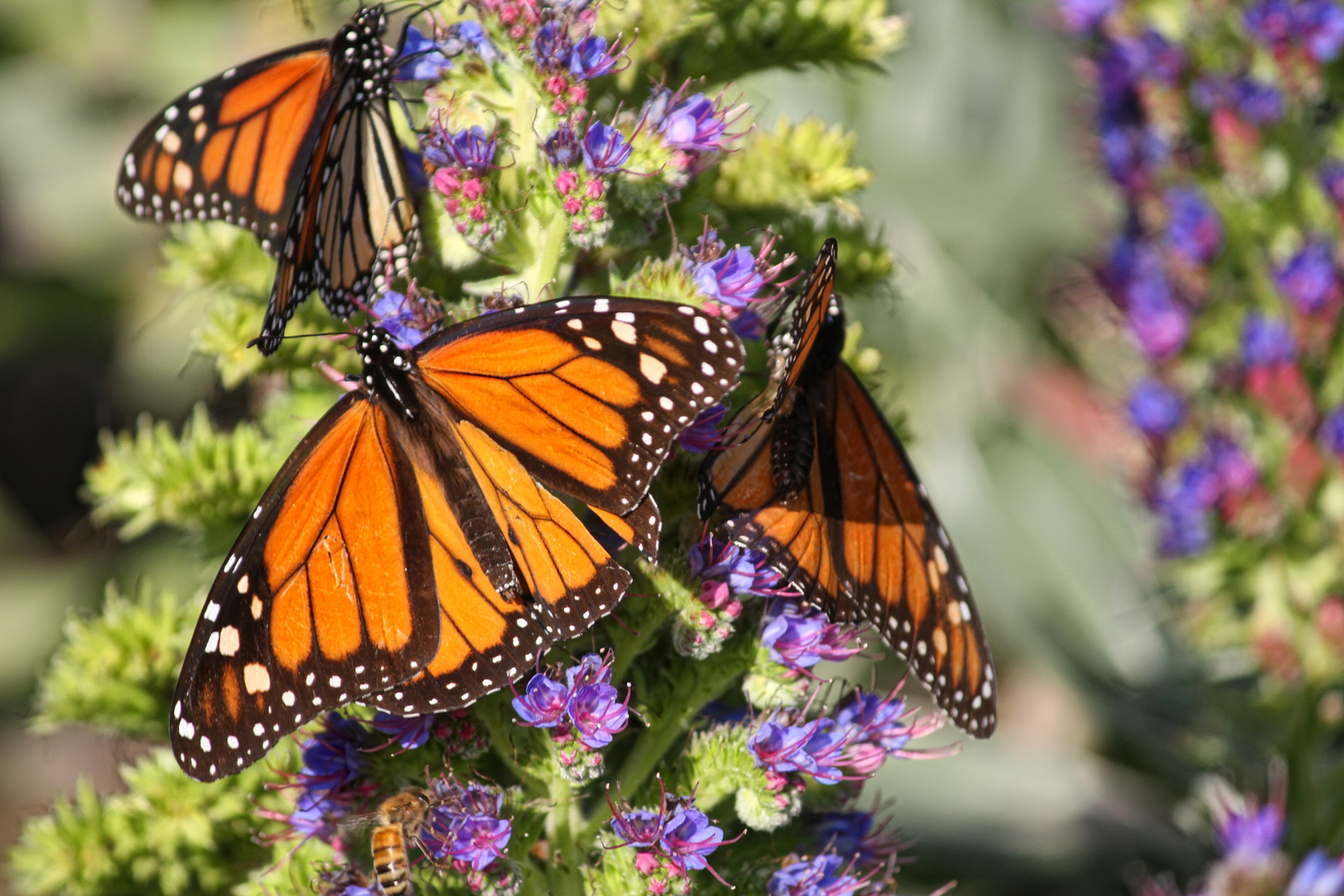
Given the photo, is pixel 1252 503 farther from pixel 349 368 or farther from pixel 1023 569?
pixel 349 368

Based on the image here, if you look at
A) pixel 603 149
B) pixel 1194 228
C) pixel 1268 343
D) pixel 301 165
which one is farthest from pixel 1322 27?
pixel 301 165

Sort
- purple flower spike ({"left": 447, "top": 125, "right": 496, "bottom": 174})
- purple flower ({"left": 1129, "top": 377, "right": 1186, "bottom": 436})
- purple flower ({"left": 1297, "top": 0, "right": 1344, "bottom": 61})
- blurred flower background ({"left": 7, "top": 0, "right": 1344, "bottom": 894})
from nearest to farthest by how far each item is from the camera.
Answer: purple flower spike ({"left": 447, "top": 125, "right": 496, "bottom": 174})
purple flower ({"left": 1297, "top": 0, "right": 1344, "bottom": 61})
blurred flower background ({"left": 7, "top": 0, "right": 1344, "bottom": 894})
purple flower ({"left": 1129, "top": 377, "right": 1186, "bottom": 436})

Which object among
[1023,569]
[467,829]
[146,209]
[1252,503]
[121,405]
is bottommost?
[1023,569]

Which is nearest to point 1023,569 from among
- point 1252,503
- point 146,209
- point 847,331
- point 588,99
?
point 1252,503

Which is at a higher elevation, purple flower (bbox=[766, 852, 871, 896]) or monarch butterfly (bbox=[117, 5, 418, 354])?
monarch butterfly (bbox=[117, 5, 418, 354])

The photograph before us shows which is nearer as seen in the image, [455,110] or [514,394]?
[514,394]

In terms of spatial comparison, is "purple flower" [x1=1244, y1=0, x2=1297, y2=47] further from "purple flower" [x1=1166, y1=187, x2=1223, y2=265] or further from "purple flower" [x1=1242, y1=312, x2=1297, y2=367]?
"purple flower" [x1=1242, y1=312, x2=1297, y2=367]

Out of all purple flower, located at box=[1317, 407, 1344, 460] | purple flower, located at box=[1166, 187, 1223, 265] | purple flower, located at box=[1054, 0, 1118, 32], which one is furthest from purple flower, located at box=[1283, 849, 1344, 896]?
purple flower, located at box=[1054, 0, 1118, 32]

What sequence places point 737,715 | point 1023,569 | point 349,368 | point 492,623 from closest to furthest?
1. point 492,623
2. point 737,715
3. point 349,368
4. point 1023,569
